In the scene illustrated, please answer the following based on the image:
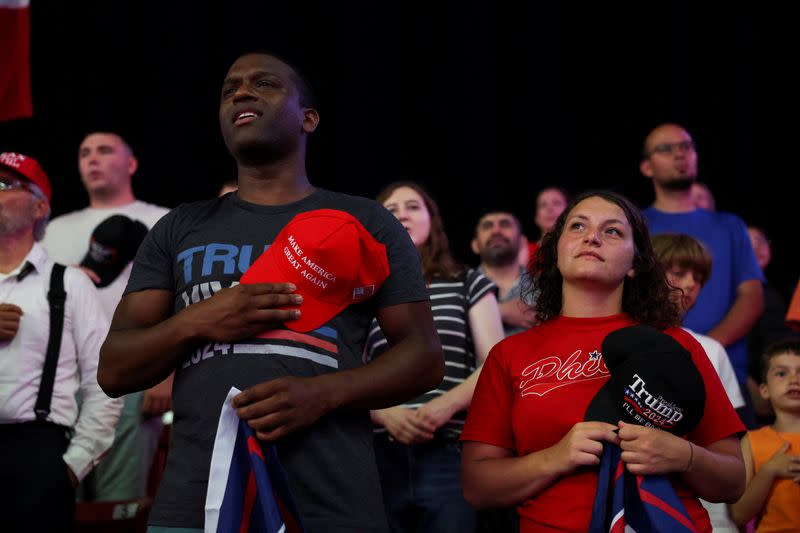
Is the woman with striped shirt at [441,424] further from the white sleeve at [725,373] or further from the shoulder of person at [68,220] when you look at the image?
the shoulder of person at [68,220]

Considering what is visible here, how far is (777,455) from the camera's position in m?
2.92

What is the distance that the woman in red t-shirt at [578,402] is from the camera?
1.93 m

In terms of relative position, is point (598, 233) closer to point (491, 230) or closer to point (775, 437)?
point (775, 437)

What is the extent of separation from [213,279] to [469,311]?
1.39 meters

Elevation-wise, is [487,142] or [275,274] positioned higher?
[487,142]

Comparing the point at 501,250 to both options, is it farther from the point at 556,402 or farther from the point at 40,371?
the point at 556,402

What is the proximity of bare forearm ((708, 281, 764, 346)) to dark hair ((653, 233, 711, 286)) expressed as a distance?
0.54 meters

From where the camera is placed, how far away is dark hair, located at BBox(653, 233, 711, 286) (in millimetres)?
3213

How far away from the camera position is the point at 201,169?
19.6 feet

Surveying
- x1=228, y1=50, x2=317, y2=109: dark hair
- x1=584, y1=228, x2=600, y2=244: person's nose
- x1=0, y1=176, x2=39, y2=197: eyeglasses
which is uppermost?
x1=228, y1=50, x2=317, y2=109: dark hair

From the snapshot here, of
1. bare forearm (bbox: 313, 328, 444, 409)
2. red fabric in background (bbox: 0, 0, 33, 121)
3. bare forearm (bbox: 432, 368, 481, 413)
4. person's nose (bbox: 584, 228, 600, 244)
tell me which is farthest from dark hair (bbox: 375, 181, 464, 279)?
red fabric in background (bbox: 0, 0, 33, 121)

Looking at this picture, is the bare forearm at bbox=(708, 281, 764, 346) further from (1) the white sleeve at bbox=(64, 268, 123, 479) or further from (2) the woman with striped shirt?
(1) the white sleeve at bbox=(64, 268, 123, 479)

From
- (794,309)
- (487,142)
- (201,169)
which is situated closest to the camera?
(794,309)

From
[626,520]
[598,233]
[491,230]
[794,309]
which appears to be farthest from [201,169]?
[626,520]
